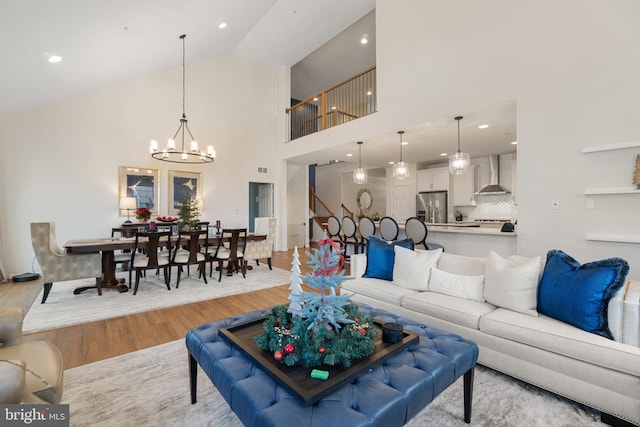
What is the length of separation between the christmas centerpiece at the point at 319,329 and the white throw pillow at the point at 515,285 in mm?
1277

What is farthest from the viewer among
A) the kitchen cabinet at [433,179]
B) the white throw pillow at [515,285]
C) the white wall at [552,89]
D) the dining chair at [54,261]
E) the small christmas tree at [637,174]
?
the kitchen cabinet at [433,179]

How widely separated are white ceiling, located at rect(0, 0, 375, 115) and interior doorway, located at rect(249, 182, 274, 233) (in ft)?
11.3

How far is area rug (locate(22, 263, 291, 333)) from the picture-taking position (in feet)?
10.6

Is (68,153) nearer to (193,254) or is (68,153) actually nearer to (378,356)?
(193,254)

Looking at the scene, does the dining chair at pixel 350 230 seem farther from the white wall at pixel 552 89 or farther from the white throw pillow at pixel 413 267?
the white throw pillow at pixel 413 267

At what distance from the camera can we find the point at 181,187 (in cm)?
663

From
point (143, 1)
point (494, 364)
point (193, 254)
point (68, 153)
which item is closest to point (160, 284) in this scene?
point (193, 254)

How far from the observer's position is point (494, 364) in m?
2.04

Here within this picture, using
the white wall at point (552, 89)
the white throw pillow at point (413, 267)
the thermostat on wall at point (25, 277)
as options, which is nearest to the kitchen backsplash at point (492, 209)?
the white wall at point (552, 89)

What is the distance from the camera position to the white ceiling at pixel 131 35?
3098 millimetres

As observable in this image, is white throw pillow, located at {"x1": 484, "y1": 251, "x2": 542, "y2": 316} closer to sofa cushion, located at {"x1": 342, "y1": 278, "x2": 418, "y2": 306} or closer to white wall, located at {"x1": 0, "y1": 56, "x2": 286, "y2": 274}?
sofa cushion, located at {"x1": 342, "y1": 278, "x2": 418, "y2": 306}

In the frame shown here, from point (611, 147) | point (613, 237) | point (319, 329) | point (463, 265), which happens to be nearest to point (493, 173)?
point (611, 147)

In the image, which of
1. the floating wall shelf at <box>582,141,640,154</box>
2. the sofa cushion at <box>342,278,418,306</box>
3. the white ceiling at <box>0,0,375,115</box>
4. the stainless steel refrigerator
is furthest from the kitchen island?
the white ceiling at <box>0,0,375,115</box>

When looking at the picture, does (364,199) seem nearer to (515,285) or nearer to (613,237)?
(613,237)
